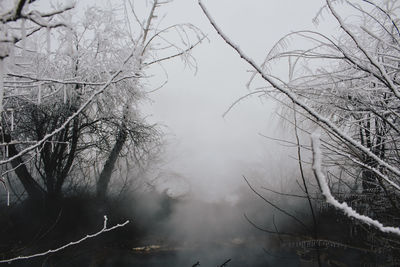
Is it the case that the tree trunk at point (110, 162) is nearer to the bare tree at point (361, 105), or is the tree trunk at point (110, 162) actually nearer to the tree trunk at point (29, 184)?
the tree trunk at point (29, 184)

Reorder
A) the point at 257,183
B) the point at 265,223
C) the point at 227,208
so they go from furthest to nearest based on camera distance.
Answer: the point at 257,183
the point at 227,208
the point at 265,223

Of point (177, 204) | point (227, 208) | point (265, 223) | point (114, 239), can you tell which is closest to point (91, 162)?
point (114, 239)

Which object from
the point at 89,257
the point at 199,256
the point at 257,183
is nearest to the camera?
the point at 89,257

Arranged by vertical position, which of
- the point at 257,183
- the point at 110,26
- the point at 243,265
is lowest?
the point at 243,265

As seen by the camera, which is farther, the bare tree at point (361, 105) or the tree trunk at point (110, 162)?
the tree trunk at point (110, 162)

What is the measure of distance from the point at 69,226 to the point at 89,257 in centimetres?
124

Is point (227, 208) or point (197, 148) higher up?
point (197, 148)

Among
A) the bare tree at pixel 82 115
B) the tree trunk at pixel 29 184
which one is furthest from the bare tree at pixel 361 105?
the tree trunk at pixel 29 184

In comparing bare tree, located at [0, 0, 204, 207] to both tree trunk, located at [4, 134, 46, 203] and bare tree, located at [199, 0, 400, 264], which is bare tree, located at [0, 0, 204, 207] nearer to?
tree trunk, located at [4, 134, 46, 203]

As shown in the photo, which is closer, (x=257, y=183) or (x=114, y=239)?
(x=114, y=239)

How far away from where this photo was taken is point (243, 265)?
6133 mm

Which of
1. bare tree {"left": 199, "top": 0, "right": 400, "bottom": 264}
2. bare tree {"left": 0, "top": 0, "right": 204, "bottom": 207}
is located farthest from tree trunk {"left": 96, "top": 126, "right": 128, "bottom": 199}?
bare tree {"left": 199, "top": 0, "right": 400, "bottom": 264}

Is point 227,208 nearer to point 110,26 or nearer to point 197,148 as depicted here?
point 197,148

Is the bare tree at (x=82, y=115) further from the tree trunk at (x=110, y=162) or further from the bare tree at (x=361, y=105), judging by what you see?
the bare tree at (x=361, y=105)
